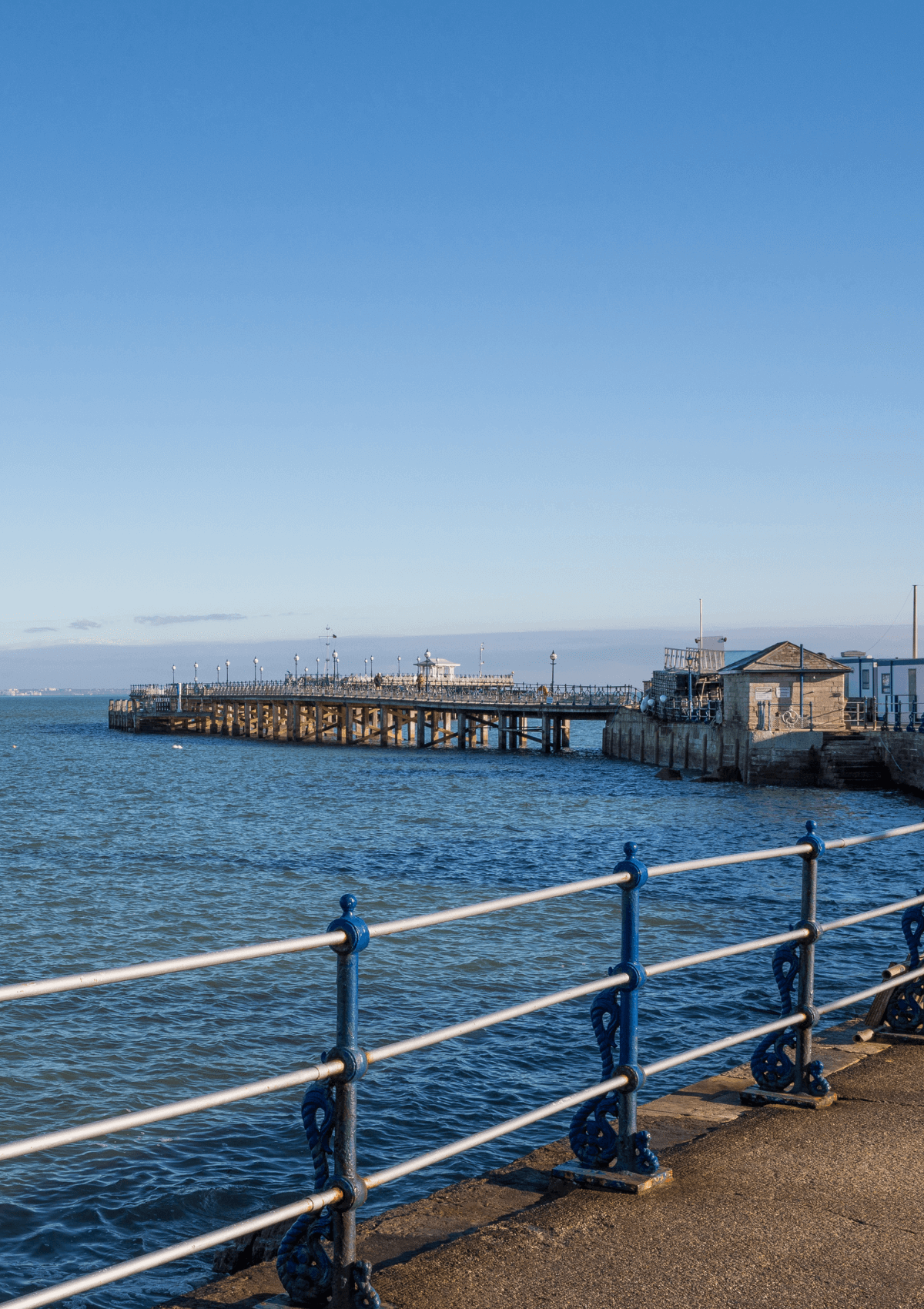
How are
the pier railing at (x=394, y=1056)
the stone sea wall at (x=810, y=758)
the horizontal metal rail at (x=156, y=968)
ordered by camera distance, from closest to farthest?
the horizontal metal rail at (x=156, y=968) < the pier railing at (x=394, y=1056) < the stone sea wall at (x=810, y=758)

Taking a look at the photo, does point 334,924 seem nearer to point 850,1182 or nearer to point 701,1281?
point 701,1281

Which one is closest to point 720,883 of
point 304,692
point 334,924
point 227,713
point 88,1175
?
point 88,1175

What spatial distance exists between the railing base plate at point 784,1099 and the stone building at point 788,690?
46.5m

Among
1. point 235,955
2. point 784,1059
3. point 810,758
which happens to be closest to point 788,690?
point 810,758

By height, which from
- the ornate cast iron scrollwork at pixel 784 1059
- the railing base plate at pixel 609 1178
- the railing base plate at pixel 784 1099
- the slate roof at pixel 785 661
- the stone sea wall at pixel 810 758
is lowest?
the stone sea wall at pixel 810 758

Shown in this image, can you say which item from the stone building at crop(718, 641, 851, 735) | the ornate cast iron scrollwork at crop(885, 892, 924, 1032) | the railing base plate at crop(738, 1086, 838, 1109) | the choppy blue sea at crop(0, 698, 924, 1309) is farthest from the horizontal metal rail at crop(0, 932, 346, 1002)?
the stone building at crop(718, 641, 851, 735)

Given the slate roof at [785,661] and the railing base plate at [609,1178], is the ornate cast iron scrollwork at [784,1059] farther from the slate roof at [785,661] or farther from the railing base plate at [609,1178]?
the slate roof at [785,661]

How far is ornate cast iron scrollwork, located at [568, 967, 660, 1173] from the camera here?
4359mm

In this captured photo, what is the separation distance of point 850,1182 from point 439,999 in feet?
34.5

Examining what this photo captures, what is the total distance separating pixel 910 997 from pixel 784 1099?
5.43 ft

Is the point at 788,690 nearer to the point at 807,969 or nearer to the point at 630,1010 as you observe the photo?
the point at 807,969

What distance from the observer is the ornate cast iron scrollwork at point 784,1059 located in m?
5.24

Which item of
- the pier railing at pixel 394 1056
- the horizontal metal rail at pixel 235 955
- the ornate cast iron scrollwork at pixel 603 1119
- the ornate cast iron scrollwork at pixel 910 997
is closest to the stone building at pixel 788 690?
the ornate cast iron scrollwork at pixel 910 997

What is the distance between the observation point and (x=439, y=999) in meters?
14.4
